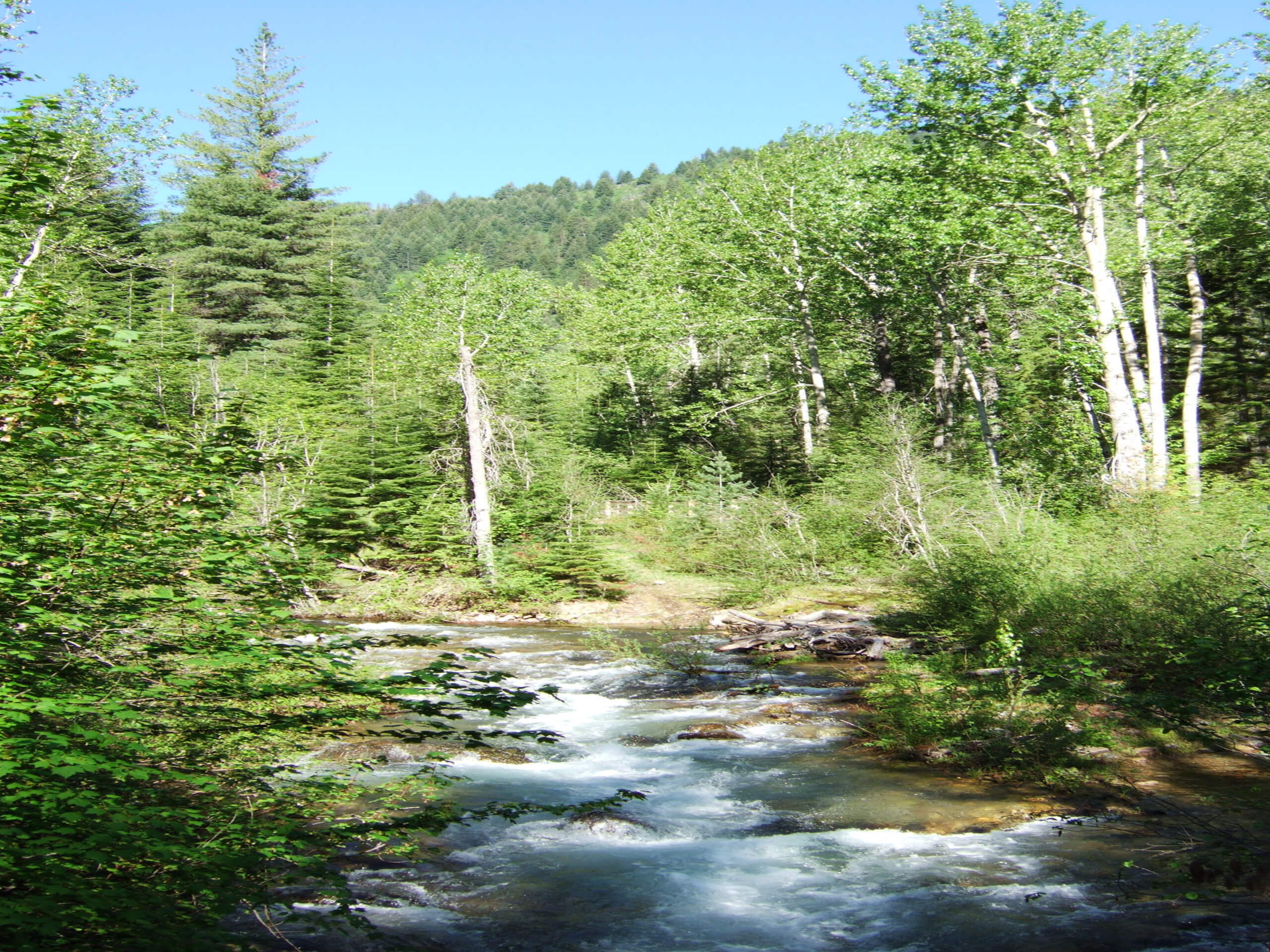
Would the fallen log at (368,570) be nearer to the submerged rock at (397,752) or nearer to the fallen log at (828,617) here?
the fallen log at (828,617)

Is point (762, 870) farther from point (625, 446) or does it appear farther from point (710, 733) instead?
point (625, 446)

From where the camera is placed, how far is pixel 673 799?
936 centimetres

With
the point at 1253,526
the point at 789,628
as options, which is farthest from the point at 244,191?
the point at 1253,526

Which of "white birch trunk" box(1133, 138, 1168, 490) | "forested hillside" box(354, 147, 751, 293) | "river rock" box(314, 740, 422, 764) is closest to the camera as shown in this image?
"river rock" box(314, 740, 422, 764)

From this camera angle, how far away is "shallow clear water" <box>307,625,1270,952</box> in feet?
20.3

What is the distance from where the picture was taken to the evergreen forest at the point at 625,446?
5027mm

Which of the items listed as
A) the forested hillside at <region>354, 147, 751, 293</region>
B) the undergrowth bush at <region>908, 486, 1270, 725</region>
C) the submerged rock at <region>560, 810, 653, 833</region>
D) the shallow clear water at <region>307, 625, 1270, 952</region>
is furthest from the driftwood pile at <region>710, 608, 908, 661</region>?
the forested hillside at <region>354, 147, 751, 293</region>

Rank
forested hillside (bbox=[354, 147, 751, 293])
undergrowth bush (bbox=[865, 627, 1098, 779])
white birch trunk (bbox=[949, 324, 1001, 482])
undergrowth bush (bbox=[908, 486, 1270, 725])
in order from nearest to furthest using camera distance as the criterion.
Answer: undergrowth bush (bbox=[908, 486, 1270, 725]) < undergrowth bush (bbox=[865, 627, 1098, 779]) < white birch trunk (bbox=[949, 324, 1001, 482]) < forested hillside (bbox=[354, 147, 751, 293])

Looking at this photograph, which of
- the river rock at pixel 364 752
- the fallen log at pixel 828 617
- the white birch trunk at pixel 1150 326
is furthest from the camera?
the white birch trunk at pixel 1150 326

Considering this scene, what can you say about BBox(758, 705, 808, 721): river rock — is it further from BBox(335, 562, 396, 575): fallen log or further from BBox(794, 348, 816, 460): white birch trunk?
BBox(794, 348, 816, 460): white birch trunk

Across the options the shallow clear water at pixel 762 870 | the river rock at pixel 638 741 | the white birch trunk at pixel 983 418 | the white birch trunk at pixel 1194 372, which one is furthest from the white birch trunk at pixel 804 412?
the shallow clear water at pixel 762 870

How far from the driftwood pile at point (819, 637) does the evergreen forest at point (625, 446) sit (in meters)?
0.86

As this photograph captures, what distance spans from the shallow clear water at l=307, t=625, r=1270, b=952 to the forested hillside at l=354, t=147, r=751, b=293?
6195cm

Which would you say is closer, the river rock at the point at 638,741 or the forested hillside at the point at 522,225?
the river rock at the point at 638,741
